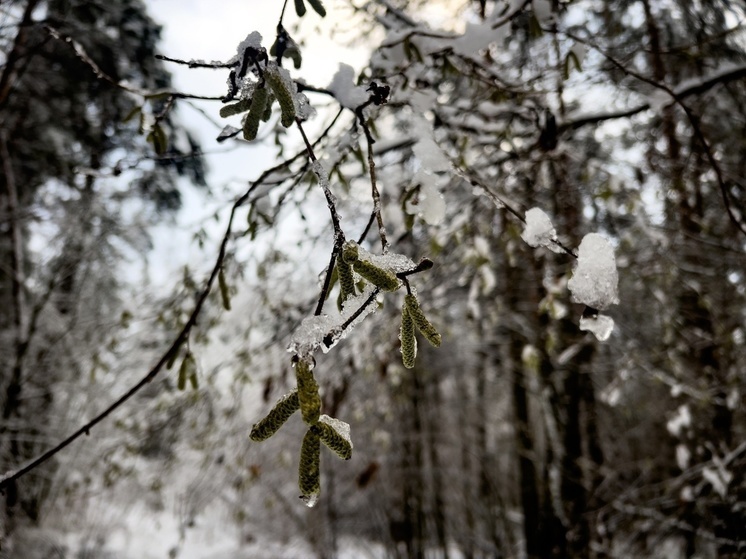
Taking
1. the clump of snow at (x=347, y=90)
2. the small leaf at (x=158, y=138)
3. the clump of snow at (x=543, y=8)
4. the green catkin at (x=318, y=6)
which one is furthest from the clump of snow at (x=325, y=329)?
the clump of snow at (x=543, y=8)

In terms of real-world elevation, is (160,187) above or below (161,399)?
above

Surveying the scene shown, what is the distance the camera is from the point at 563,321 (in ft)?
21.3

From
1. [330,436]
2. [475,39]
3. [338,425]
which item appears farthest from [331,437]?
[475,39]

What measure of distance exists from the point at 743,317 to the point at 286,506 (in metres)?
5.84

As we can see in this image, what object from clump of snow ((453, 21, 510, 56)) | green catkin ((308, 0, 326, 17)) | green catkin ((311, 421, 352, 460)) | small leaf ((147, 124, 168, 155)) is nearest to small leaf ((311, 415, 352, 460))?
green catkin ((311, 421, 352, 460))

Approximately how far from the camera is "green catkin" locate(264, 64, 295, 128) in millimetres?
863

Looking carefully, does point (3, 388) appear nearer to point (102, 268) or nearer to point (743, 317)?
point (102, 268)

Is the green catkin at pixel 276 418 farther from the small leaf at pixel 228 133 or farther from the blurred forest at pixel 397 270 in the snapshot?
the small leaf at pixel 228 133

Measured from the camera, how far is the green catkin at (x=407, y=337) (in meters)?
0.73

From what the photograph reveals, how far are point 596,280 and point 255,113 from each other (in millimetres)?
735

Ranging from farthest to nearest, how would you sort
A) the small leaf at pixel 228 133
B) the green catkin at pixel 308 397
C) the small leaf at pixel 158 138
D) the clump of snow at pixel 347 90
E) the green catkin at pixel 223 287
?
the small leaf at pixel 158 138 < the green catkin at pixel 223 287 < the clump of snow at pixel 347 90 < the small leaf at pixel 228 133 < the green catkin at pixel 308 397

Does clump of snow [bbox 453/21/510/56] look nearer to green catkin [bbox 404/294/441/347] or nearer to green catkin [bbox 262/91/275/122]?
green catkin [bbox 262/91/275/122]

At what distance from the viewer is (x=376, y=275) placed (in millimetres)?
677

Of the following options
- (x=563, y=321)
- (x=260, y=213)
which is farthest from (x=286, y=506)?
(x=260, y=213)
